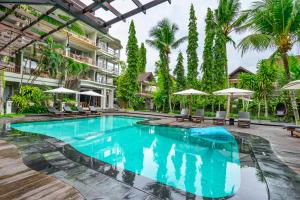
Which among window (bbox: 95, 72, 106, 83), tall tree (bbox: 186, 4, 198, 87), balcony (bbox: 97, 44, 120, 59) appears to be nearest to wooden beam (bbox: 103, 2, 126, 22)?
tall tree (bbox: 186, 4, 198, 87)

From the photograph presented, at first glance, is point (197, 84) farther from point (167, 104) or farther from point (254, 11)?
point (254, 11)

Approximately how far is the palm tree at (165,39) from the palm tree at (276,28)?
12.6 meters

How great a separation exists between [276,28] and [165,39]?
14.9 m

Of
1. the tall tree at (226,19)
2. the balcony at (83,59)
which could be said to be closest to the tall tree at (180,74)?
the tall tree at (226,19)

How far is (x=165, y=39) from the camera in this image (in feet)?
78.6

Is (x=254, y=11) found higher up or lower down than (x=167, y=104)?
higher up

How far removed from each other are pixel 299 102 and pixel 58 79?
27.4 meters

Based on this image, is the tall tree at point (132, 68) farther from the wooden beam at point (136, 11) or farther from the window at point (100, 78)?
the wooden beam at point (136, 11)

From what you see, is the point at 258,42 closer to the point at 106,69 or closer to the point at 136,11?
the point at 136,11

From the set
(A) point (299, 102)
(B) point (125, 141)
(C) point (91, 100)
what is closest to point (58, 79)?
(C) point (91, 100)

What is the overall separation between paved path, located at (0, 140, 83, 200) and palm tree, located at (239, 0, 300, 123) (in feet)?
43.5

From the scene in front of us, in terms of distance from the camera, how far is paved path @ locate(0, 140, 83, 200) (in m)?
2.73

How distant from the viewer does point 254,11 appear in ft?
40.1

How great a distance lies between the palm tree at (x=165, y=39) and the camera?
2392 centimetres
